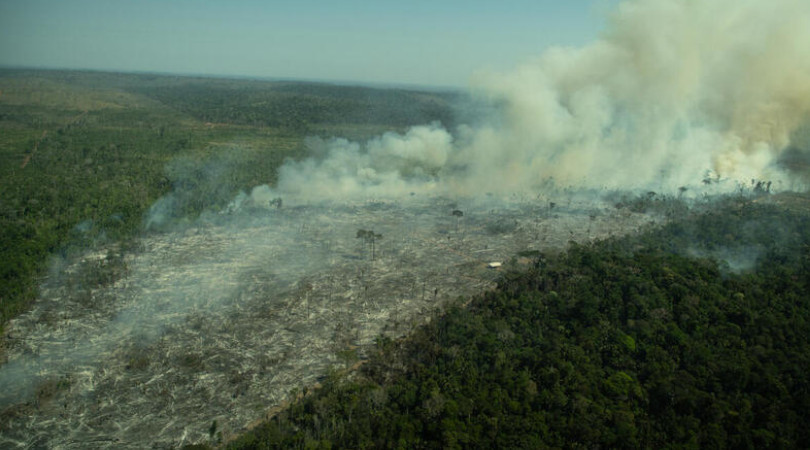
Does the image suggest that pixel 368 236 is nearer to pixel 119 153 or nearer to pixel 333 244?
pixel 333 244

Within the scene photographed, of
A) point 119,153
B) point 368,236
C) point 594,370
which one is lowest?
point 594,370

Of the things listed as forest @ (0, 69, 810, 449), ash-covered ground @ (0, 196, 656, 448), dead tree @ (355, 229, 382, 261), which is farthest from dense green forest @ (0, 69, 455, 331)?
dead tree @ (355, 229, 382, 261)

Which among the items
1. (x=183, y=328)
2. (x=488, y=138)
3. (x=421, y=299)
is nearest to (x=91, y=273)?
(x=183, y=328)

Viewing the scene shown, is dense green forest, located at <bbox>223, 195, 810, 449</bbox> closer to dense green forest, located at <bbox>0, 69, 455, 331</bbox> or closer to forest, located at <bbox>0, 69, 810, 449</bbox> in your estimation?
forest, located at <bbox>0, 69, 810, 449</bbox>

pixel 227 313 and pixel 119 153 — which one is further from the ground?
pixel 119 153

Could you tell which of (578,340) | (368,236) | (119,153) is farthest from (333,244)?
(119,153)

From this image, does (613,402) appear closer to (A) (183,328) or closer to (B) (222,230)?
(A) (183,328)
